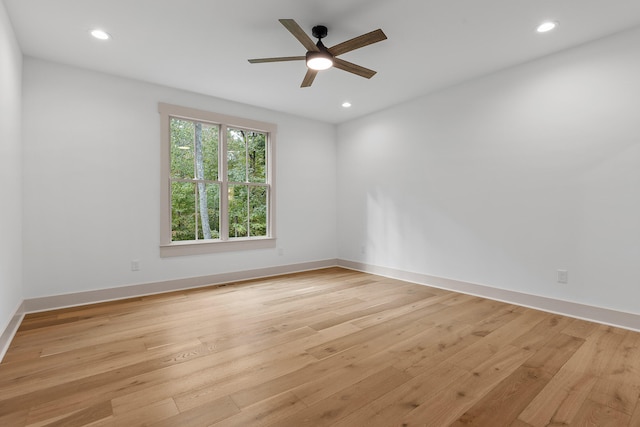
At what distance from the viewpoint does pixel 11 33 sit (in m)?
2.68

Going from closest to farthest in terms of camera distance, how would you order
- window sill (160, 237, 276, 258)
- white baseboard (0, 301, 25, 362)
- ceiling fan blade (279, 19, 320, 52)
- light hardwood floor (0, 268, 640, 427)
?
light hardwood floor (0, 268, 640, 427) → ceiling fan blade (279, 19, 320, 52) → white baseboard (0, 301, 25, 362) → window sill (160, 237, 276, 258)

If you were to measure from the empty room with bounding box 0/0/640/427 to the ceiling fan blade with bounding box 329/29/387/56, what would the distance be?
0.14 feet

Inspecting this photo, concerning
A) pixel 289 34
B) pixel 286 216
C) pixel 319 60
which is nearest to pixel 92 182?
pixel 286 216

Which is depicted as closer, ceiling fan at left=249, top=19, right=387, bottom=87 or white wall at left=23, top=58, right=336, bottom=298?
ceiling fan at left=249, top=19, right=387, bottom=87

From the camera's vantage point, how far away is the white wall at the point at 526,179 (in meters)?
2.84

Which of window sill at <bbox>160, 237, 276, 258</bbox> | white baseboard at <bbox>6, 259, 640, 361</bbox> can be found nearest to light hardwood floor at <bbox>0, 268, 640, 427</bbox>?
white baseboard at <bbox>6, 259, 640, 361</bbox>

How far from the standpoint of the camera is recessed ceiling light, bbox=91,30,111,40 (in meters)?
2.80

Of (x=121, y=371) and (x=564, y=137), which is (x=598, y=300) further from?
(x=121, y=371)

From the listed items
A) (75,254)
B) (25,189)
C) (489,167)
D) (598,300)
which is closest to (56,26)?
(25,189)

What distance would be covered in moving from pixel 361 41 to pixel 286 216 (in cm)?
328

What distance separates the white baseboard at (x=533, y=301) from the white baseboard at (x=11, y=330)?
436 cm

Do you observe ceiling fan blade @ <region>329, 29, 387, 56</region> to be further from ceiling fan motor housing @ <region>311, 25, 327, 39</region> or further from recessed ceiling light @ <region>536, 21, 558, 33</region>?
recessed ceiling light @ <region>536, 21, 558, 33</region>

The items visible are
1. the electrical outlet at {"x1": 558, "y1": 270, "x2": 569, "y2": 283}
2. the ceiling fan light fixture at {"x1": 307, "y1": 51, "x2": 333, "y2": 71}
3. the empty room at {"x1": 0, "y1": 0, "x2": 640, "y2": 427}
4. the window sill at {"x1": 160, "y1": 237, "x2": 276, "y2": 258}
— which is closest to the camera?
the empty room at {"x1": 0, "y1": 0, "x2": 640, "y2": 427}

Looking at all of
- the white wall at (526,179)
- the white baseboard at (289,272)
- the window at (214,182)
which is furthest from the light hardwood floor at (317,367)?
the window at (214,182)
